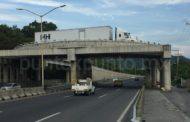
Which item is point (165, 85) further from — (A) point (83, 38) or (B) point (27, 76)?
(B) point (27, 76)

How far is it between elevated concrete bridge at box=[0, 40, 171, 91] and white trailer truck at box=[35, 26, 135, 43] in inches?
49.6

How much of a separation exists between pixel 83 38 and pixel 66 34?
4.26 m

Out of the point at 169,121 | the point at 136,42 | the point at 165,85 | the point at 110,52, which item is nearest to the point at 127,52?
the point at 110,52

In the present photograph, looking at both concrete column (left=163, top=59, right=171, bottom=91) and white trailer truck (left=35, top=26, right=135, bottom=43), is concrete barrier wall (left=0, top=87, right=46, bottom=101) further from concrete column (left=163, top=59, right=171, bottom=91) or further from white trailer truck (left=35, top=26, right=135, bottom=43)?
white trailer truck (left=35, top=26, right=135, bottom=43)

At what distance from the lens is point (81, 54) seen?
8031cm

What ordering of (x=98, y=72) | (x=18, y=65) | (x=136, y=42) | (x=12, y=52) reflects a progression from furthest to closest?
(x=98, y=72), (x=18, y=65), (x=136, y=42), (x=12, y=52)

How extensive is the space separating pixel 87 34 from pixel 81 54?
31.1ft

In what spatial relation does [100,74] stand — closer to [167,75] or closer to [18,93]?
[167,75]

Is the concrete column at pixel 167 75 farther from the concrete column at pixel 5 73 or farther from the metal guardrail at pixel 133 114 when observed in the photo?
the metal guardrail at pixel 133 114

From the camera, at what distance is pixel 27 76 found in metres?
105

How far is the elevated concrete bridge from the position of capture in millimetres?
73438

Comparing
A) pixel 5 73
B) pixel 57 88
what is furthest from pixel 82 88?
pixel 5 73

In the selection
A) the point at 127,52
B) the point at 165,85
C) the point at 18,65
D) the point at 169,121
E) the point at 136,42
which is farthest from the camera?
the point at 18,65

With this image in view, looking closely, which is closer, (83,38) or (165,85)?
(165,85)
